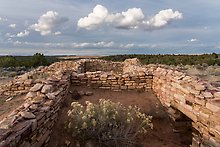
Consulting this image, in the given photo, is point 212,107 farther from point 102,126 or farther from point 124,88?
point 124,88

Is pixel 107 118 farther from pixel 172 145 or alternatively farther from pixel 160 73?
pixel 160 73

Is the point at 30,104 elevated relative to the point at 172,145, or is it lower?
elevated

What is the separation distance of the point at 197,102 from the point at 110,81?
11.2 ft

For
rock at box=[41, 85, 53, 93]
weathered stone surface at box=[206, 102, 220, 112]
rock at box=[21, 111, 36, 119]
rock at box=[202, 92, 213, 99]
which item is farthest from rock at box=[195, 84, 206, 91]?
rock at box=[21, 111, 36, 119]

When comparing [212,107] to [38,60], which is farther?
[38,60]

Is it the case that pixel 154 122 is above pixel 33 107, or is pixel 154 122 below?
below

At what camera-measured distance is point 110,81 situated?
8.59 metres

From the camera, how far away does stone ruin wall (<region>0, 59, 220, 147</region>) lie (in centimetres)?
411

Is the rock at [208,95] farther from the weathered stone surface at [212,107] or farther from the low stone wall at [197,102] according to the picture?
the weathered stone surface at [212,107]

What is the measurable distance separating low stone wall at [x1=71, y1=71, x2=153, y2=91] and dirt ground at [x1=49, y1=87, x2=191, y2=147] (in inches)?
7.6

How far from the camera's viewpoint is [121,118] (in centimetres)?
580

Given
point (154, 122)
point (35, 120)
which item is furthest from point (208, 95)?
point (35, 120)

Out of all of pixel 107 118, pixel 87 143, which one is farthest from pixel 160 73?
pixel 87 143

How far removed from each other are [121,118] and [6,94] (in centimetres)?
422
